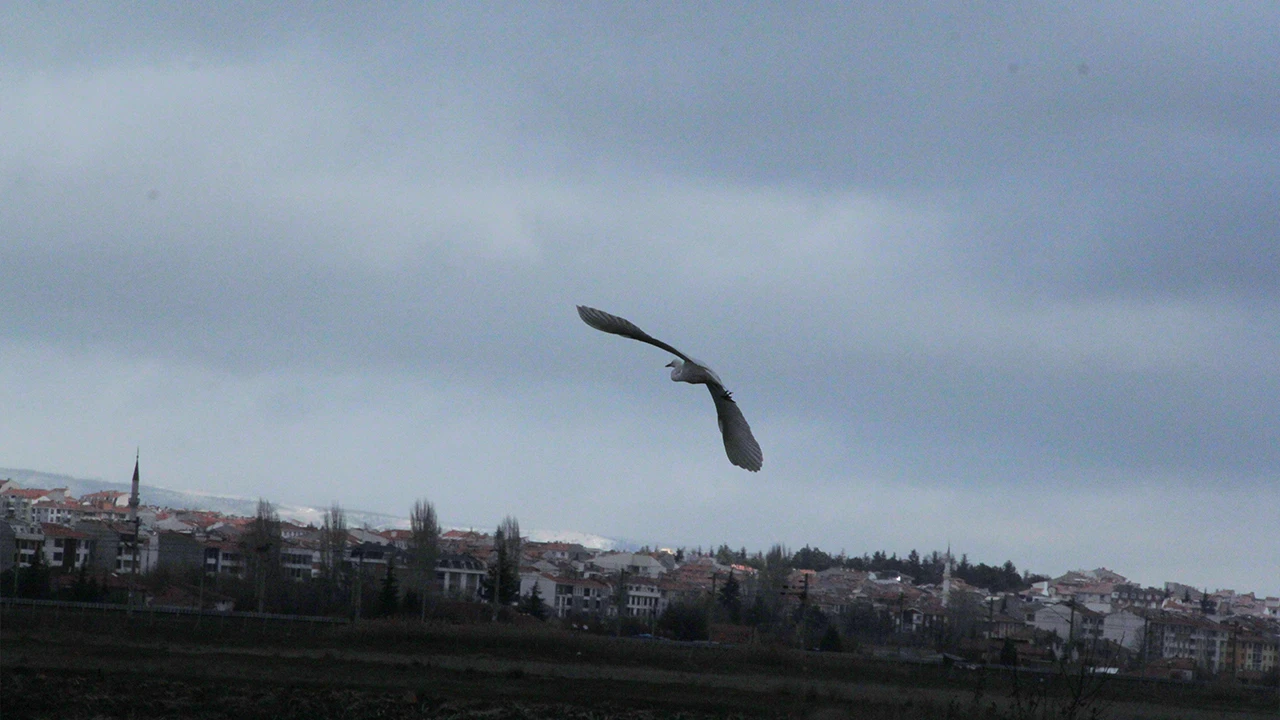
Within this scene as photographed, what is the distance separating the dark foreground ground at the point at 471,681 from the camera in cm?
2528

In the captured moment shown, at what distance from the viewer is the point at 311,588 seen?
72.4 meters

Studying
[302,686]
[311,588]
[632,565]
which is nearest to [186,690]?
[302,686]

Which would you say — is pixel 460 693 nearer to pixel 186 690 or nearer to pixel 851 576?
pixel 186 690

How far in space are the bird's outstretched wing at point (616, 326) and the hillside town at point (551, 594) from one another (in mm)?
26816

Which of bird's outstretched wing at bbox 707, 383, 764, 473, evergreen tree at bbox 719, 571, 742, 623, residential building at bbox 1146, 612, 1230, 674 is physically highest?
bird's outstretched wing at bbox 707, 383, 764, 473

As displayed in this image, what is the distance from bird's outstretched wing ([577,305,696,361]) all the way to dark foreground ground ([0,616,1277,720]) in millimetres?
6059

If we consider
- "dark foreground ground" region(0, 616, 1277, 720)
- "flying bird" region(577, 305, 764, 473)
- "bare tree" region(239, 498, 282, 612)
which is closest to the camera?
"flying bird" region(577, 305, 764, 473)

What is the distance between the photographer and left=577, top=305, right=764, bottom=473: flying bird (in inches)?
435

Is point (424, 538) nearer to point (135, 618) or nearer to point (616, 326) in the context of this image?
point (135, 618)

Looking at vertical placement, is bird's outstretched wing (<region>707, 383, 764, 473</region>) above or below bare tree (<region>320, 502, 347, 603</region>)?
above

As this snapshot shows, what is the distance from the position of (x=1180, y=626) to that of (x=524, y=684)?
82.2 metres

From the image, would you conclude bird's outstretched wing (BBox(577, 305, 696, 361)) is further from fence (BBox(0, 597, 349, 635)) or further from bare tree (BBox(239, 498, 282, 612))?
bare tree (BBox(239, 498, 282, 612))

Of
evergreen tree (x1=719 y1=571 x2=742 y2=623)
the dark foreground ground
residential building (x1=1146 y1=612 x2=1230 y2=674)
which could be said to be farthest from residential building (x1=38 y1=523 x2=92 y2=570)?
residential building (x1=1146 y1=612 x2=1230 y2=674)

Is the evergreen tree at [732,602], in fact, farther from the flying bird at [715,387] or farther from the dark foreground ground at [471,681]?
the flying bird at [715,387]
